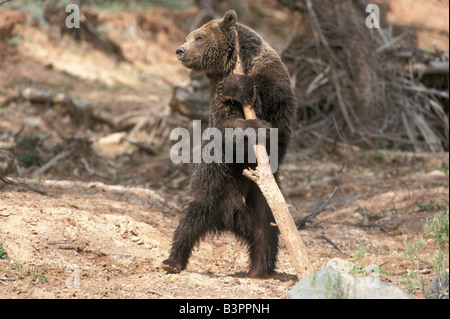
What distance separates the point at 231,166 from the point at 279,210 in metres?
0.84

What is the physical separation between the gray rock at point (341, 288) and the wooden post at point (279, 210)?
13.4 inches

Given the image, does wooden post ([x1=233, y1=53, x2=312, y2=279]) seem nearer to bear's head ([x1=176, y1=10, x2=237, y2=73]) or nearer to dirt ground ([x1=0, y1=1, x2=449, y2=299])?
dirt ground ([x1=0, y1=1, x2=449, y2=299])

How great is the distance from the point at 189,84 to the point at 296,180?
2.80 meters

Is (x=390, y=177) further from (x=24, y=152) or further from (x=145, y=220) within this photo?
(x=24, y=152)

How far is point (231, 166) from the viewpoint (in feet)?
15.6

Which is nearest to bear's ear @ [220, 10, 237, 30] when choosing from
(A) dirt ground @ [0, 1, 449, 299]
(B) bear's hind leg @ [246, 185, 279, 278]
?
(B) bear's hind leg @ [246, 185, 279, 278]

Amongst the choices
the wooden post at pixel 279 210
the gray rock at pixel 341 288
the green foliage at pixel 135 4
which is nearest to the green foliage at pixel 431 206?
the wooden post at pixel 279 210

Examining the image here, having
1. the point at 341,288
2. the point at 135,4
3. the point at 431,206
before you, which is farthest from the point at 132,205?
the point at 135,4

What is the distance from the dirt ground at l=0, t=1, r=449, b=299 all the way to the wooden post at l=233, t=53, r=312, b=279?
0.30 m

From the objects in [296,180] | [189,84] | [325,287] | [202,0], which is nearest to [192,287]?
[325,287]

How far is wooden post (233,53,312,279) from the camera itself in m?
3.88

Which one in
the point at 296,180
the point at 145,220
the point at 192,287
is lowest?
the point at 192,287

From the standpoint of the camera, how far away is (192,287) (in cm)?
423

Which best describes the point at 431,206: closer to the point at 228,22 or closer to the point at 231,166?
the point at 231,166
